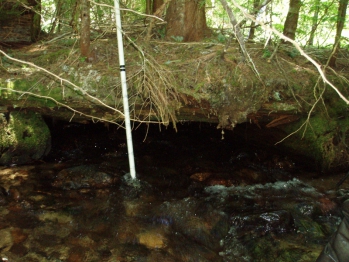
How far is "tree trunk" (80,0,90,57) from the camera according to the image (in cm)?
404

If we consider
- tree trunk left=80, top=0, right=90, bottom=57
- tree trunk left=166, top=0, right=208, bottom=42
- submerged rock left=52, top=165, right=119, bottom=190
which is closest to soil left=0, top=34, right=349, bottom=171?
tree trunk left=80, top=0, right=90, bottom=57

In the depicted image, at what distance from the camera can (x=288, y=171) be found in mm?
5184

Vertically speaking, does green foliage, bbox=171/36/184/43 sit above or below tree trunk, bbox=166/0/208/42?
below

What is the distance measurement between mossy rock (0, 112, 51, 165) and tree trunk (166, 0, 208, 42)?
2759mm

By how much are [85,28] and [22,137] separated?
2.05m

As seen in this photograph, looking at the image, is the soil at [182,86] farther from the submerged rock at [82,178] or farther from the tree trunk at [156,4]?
the tree trunk at [156,4]

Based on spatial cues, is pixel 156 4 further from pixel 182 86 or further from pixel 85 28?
pixel 182 86

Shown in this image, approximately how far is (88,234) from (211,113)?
93.1 inches

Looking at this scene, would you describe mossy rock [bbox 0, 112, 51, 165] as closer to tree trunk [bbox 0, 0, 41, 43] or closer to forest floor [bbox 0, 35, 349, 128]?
forest floor [bbox 0, 35, 349, 128]

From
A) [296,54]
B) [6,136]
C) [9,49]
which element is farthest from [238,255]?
[9,49]

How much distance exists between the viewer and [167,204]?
4.13 m

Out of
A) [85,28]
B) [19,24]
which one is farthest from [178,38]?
[19,24]

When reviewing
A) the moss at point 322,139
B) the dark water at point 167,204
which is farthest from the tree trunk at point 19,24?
the moss at point 322,139

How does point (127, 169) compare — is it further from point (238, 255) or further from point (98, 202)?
point (238, 255)
